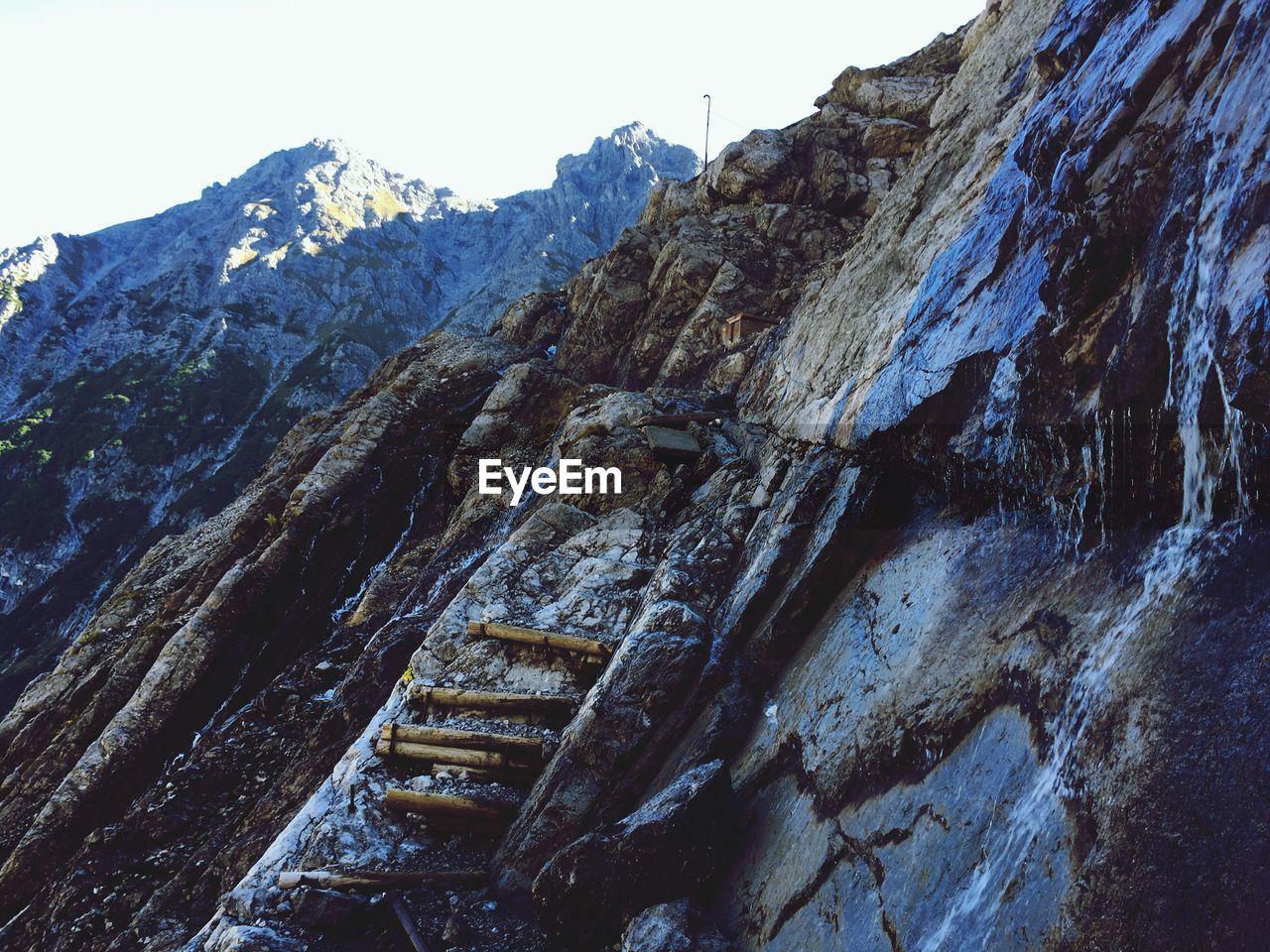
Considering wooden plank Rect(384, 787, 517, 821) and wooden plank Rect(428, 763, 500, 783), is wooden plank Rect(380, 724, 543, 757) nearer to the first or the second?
wooden plank Rect(428, 763, 500, 783)

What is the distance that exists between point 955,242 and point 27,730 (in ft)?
120

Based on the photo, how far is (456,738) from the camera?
1342 centimetres

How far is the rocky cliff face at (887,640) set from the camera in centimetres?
596

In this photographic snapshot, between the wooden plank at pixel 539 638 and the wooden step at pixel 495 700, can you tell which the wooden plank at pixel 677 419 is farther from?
the wooden step at pixel 495 700

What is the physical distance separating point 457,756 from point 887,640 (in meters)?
8.72

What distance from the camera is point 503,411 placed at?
30188 millimetres

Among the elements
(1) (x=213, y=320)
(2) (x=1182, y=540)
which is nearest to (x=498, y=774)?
(2) (x=1182, y=540)

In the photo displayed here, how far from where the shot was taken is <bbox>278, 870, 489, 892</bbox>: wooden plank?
1097 cm

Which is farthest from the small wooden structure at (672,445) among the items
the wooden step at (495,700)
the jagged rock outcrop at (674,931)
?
the jagged rock outcrop at (674,931)

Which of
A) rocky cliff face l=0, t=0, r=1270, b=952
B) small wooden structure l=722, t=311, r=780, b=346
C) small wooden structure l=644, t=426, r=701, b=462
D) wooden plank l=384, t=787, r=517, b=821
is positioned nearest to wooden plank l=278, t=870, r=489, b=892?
rocky cliff face l=0, t=0, r=1270, b=952

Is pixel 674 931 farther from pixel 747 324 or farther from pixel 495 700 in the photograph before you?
pixel 747 324

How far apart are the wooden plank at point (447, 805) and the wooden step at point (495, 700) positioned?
81.4 inches

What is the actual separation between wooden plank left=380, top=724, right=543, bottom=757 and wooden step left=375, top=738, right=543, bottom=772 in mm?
77
